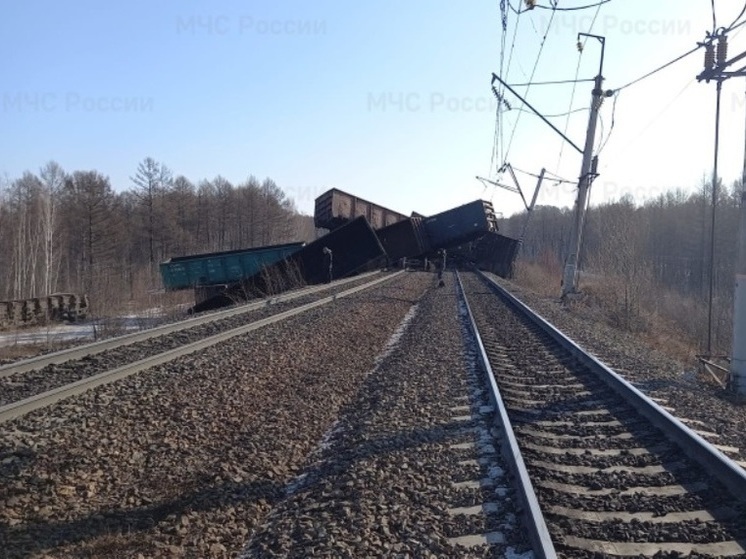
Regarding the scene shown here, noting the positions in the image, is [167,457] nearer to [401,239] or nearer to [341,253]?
[341,253]

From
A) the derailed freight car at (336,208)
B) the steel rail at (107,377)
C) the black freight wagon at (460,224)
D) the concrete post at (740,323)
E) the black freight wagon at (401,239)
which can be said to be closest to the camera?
the steel rail at (107,377)

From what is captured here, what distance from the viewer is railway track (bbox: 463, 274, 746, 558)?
3.45 metres

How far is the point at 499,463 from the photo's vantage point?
4.71 m

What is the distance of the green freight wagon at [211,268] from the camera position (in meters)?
31.5

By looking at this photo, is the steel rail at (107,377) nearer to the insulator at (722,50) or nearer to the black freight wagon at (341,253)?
the insulator at (722,50)

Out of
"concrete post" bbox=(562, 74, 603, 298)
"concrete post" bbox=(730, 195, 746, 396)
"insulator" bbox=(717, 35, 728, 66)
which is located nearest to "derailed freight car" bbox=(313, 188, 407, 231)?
"concrete post" bbox=(562, 74, 603, 298)

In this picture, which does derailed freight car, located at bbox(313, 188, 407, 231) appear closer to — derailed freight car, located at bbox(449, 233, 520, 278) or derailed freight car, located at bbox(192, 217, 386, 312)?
derailed freight car, located at bbox(192, 217, 386, 312)

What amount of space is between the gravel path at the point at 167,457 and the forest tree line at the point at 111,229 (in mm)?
30564

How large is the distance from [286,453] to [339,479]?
3.08 feet

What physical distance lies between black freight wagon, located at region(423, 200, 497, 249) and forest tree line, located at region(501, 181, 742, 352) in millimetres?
5443

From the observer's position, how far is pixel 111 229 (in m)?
56.4

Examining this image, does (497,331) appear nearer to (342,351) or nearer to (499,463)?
(342,351)

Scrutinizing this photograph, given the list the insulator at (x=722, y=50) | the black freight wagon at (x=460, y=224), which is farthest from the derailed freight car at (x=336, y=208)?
the insulator at (x=722, y=50)

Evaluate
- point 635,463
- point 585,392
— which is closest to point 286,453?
point 635,463
